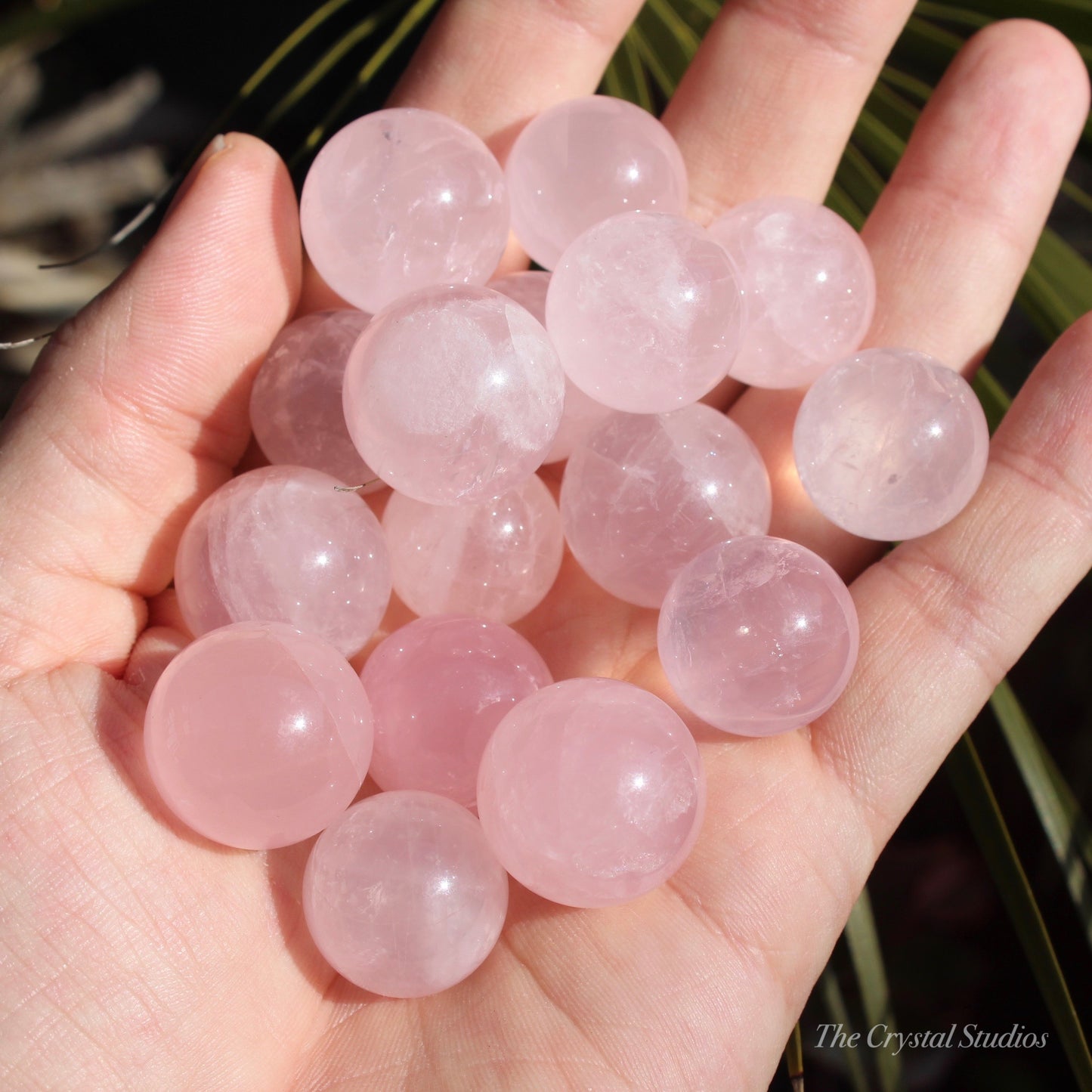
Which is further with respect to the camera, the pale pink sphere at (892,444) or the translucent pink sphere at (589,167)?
the translucent pink sphere at (589,167)

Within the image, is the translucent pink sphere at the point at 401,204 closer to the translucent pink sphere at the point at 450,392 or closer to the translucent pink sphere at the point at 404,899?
the translucent pink sphere at the point at 450,392

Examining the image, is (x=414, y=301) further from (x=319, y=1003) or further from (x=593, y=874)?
(x=319, y=1003)

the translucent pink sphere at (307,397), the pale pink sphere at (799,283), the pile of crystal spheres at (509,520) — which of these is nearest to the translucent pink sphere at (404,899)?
the pile of crystal spheres at (509,520)

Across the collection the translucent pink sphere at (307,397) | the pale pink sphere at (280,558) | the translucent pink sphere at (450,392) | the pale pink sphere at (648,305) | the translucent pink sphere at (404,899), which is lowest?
the translucent pink sphere at (404,899)

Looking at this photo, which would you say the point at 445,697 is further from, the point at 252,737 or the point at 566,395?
the point at 566,395

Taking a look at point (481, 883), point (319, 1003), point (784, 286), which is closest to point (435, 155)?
point (784, 286)

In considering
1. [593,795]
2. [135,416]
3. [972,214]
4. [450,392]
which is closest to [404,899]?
[593,795]

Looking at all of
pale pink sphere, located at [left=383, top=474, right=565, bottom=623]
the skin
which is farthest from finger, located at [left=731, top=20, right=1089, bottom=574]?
pale pink sphere, located at [left=383, top=474, right=565, bottom=623]

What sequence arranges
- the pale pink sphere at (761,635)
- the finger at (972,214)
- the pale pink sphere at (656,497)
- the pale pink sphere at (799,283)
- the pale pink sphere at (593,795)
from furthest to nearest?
the finger at (972,214)
the pale pink sphere at (799,283)
the pale pink sphere at (656,497)
the pale pink sphere at (761,635)
the pale pink sphere at (593,795)
